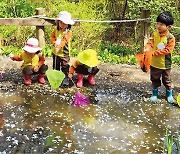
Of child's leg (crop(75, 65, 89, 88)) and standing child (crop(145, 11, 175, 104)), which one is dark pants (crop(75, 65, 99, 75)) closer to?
child's leg (crop(75, 65, 89, 88))

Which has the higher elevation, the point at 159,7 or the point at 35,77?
the point at 159,7

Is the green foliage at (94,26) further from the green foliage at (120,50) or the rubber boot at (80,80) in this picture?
the rubber boot at (80,80)

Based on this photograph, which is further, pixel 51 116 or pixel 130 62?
pixel 130 62

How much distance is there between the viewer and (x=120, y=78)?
7.25 meters

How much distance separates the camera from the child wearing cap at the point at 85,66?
622cm

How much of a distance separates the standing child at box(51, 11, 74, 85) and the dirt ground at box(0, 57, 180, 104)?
58 centimetres

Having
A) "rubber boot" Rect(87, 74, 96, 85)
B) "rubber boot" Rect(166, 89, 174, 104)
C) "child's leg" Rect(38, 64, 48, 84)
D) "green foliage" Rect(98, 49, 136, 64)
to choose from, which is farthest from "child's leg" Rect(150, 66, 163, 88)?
"green foliage" Rect(98, 49, 136, 64)

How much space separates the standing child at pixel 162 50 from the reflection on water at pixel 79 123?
311 millimetres

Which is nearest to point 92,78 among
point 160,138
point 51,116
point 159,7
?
point 51,116

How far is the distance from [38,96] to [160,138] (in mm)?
2126

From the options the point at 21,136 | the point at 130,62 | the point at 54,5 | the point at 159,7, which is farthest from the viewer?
the point at 54,5

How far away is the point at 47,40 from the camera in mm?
10484

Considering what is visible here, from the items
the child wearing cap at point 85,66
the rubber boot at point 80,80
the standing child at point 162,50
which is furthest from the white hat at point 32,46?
the standing child at point 162,50

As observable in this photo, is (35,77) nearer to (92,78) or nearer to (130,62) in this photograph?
(92,78)
